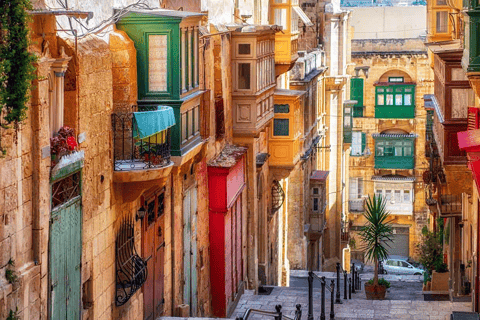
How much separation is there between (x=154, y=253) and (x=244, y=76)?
321 inches

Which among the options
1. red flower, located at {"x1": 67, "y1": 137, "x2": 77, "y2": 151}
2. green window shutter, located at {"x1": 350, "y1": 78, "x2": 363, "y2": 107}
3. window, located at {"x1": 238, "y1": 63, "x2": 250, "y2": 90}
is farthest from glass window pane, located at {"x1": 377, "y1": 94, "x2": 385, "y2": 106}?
red flower, located at {"x1": 67, "y1": 137, "x2": 77, "y2": 151}

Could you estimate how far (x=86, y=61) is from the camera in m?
13.3

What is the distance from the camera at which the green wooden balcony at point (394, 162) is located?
179ft

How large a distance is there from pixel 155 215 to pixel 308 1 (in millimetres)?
28926

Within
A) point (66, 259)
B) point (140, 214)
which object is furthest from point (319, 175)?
point (66, 259)

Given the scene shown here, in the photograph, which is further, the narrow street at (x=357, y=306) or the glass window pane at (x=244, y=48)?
the glass window pane at (x=244, y=48)

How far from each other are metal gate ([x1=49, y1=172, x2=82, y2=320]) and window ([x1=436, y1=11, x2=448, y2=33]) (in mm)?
18151

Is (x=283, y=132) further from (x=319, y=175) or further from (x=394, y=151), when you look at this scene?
(x=394, y=151)

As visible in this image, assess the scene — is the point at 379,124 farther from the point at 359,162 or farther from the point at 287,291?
the point at 287,291

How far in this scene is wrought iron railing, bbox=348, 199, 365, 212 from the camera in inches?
2114

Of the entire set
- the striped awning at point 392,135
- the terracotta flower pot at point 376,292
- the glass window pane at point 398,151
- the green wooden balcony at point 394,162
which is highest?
the striped awning at point 392,135

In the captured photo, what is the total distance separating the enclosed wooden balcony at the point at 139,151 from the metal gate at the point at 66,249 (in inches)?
65.9

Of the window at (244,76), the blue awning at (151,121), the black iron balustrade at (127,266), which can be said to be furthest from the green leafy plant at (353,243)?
the blue awning at (151,121)

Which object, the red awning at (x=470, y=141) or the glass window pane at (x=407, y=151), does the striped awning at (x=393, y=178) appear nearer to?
the glass window pane at (x=407, y=151)
